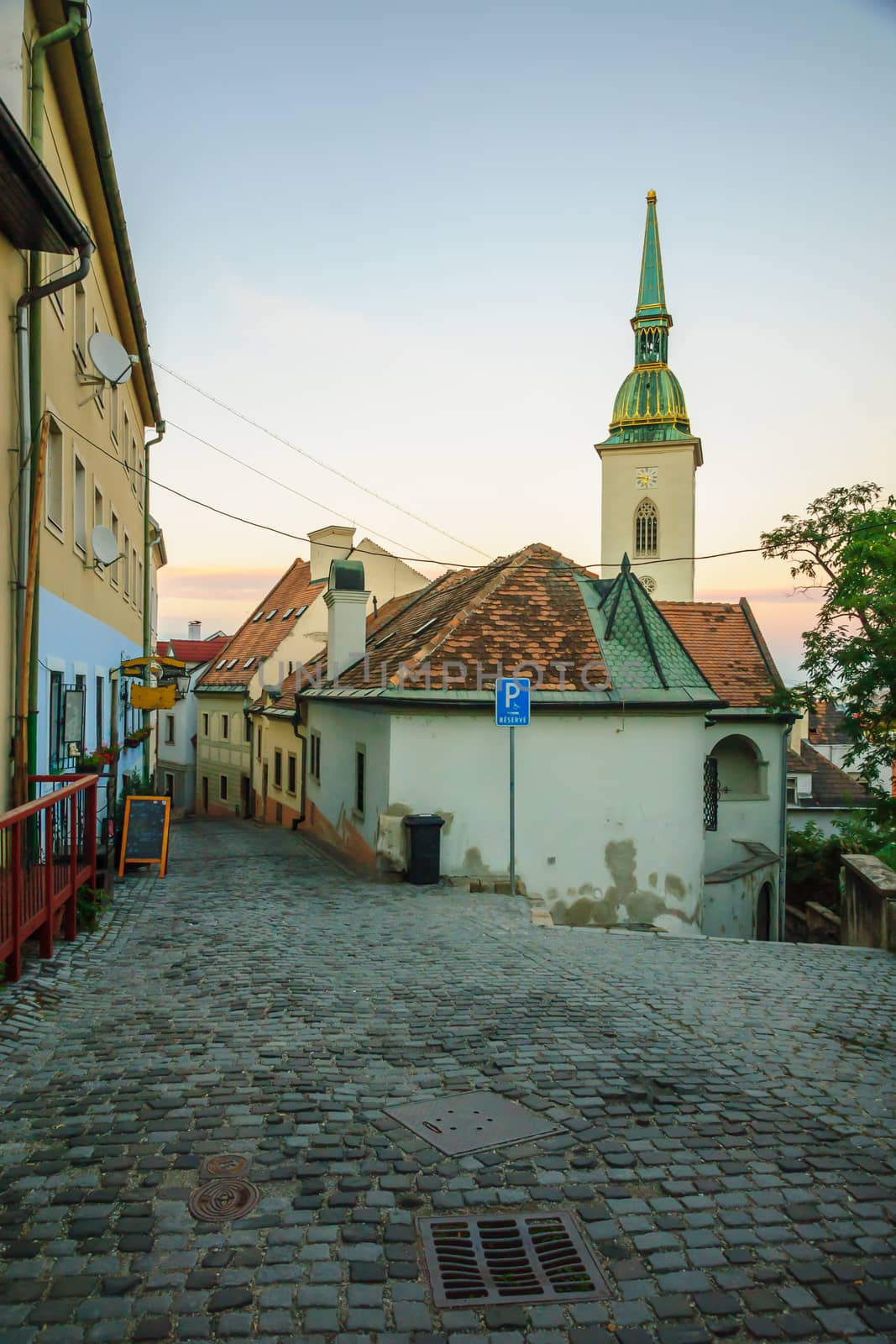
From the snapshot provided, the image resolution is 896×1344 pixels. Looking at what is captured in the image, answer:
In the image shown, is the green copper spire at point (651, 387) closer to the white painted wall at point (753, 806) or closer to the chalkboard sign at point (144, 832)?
the white painted wall at point (753, 806)

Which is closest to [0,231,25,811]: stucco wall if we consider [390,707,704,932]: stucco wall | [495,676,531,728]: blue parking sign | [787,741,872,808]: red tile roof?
[495,676,531,728]: blue parking sign

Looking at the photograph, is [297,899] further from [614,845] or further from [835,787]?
[835,787]

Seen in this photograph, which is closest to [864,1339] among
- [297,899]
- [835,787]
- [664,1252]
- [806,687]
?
[664,1252]

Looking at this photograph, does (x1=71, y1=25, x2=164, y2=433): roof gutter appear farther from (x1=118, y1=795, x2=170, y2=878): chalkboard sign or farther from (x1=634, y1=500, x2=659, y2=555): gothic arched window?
(x1=634, y1=500, x2=659, y2=555): gothic arched window

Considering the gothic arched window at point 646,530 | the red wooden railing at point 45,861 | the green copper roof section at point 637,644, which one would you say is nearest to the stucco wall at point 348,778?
the green copper roof section at point 637,644

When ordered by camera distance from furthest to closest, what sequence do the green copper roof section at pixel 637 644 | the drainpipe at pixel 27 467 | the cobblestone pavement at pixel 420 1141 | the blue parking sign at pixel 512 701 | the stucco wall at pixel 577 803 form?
the green copper roof section at pixel 637 644 → the stucco wall at pixel 577 803 → the blue parking sign at pixel 512 701 → the drainpipe at pixel 27 467 → the cobblestone pavement at pixel 420 1141

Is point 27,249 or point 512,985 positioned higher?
point 27,249

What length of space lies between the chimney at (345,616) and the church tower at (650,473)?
1546 inches

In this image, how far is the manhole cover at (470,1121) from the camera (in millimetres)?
4930

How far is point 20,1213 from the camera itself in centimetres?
409

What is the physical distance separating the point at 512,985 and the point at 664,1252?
14.1ft

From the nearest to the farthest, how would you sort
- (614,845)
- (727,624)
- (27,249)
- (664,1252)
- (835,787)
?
1. (664,1252)
2. (27,249)
3. (614,845)
4. (727,624)
5. (835,787)

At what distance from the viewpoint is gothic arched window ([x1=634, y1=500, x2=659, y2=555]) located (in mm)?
59875

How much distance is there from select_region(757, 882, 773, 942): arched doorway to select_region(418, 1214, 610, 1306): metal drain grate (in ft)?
73.9
